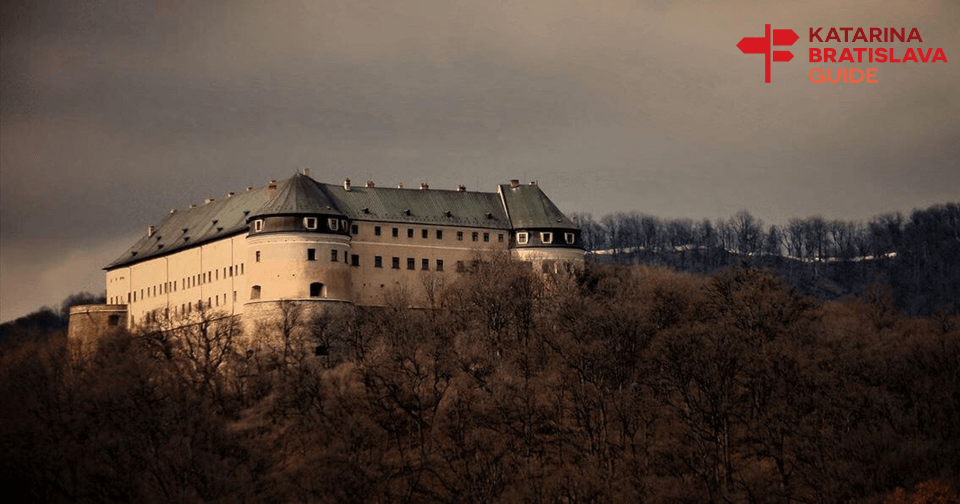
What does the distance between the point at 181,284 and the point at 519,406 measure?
1413 inches

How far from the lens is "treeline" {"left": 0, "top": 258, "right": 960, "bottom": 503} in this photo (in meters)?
80.3

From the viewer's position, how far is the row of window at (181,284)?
366ft

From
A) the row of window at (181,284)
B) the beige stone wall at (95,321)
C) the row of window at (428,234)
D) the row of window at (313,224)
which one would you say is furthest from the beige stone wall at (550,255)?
the beige stone wall at (95,321)

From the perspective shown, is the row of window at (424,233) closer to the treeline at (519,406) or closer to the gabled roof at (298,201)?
the gabled roof at (298,201)

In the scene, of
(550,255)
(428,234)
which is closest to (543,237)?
(550,255)

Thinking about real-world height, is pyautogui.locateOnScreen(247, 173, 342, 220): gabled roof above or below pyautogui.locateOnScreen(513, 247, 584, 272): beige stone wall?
above

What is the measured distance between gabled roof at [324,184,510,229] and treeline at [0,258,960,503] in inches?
359

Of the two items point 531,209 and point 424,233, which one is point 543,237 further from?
point 424,233

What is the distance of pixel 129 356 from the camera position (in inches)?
4102

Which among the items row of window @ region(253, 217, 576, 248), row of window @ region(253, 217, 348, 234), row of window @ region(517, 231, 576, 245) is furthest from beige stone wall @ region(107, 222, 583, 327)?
row of window @ region(517, 231, 576, 245)

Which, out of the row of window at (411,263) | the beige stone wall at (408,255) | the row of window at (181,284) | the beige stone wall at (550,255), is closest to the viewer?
the beige stone wall at (408,255)

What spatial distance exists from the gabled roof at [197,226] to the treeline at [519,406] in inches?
449

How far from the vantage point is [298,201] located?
108375mm

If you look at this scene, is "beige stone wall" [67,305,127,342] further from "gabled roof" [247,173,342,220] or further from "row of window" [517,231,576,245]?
"row of window" [517,231,576,245]
